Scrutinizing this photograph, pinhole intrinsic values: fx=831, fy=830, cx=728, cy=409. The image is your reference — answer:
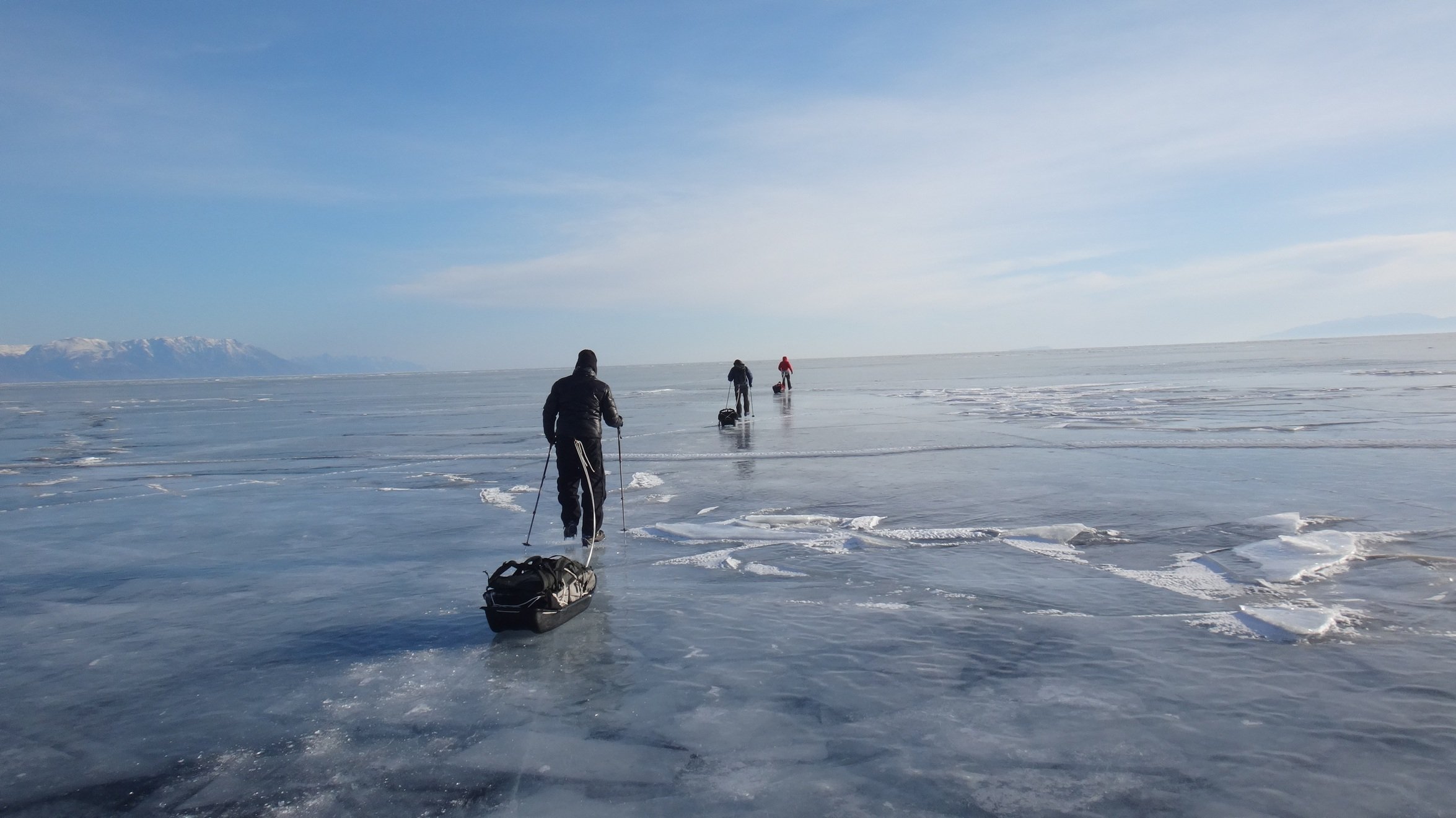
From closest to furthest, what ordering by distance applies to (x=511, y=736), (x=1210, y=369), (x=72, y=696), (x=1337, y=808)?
(x=1337, y=808) → (x=511, y=736) → (x=72, y=696) → (x=1210, y=369)

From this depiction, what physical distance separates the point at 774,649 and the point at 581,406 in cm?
402

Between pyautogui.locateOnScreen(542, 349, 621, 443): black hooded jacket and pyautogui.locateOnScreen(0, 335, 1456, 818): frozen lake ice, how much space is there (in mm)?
1316

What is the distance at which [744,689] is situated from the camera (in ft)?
16.5

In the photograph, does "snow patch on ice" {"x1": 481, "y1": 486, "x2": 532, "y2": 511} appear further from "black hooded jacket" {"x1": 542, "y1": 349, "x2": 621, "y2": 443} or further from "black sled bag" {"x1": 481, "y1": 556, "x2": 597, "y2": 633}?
"black sled bag" {"x1": 481, "y1": 556, "x2": 597, "y2": 633}

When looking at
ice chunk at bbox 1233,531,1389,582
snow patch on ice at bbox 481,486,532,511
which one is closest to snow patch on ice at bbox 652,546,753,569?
snow patch on ice at bbox 481,486,532,511

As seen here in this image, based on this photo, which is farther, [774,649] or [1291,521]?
[1291,521]

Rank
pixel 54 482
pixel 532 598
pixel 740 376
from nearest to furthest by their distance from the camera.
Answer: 1. pixel 532 598
2. pixel 54 482
3. pixel 740 376

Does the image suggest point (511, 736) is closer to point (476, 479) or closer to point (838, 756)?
point (838, 756)

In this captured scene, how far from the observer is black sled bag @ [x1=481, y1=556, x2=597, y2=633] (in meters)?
5.98

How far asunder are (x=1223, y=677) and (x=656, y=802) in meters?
3.48

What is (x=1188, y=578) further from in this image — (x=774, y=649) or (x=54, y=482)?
(x=54, y=482)

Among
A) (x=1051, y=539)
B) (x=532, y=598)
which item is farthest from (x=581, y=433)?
(x=1051, y=539)

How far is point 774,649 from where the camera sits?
5695mm

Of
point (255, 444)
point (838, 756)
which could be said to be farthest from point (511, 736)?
point (255, 444)
